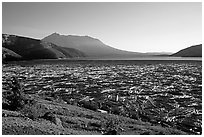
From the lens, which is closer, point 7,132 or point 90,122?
point 7,132

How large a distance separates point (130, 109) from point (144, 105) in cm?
262

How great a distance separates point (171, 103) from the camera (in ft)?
82.2

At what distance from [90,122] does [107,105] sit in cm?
765

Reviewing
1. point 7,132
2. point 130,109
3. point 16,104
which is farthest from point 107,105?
point 7,132

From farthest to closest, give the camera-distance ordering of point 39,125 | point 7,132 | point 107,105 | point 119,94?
point 119,94 → point 107,105 → point 39,125 → point 7,132

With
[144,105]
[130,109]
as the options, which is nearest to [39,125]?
[130,109]

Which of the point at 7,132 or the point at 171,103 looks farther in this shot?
the point at 171,103

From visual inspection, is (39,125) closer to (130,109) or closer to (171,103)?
(130,109)

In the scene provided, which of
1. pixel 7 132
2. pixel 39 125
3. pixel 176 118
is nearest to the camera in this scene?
pixel 7 132

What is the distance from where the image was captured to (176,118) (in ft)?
64.4

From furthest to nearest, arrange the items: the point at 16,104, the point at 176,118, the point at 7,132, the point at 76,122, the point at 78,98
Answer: the point at 78,98 → the point at 176,118 → the point at 16,104 → the point at 76,122 → the point at 7,132

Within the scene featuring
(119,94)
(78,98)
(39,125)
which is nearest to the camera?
(39,125)

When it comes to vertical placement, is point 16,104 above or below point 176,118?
above

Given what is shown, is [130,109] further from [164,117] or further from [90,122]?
[90,122]
